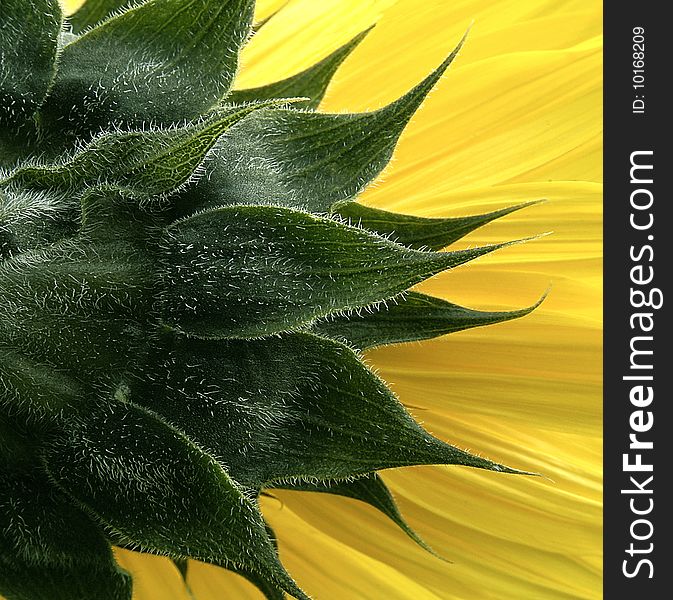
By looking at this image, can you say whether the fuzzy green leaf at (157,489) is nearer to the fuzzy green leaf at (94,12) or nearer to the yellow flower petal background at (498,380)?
the yellow flower petal background at (498,380)

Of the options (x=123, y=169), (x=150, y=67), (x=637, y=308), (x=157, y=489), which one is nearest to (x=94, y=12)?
(x=150, y=67)

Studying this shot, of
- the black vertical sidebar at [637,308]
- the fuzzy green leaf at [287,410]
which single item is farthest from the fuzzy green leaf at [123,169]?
the black vertical sidebar at [637,308]

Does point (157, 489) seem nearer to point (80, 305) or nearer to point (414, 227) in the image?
point (80, 305)

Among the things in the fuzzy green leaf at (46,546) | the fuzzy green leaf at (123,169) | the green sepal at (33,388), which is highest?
the fuzzy green leaf at (123,169)

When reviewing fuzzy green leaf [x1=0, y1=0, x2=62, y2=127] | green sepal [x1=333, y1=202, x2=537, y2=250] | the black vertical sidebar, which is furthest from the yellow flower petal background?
fuzzy green leaf [x1=0, y1=0, x2=62, y2=127]

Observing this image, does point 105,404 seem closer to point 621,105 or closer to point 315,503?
point 315,503

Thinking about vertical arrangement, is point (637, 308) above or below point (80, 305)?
above
